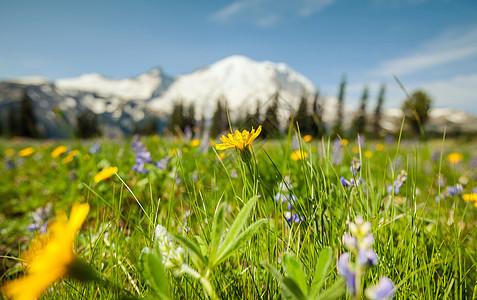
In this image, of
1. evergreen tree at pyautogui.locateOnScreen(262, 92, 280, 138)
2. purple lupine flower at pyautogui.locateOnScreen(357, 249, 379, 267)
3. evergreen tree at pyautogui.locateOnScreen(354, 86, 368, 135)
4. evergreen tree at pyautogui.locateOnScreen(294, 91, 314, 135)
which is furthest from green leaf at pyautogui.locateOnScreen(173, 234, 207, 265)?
evergreen tree at pyautogui.locateOnScreen(294, 91, 314, 135)

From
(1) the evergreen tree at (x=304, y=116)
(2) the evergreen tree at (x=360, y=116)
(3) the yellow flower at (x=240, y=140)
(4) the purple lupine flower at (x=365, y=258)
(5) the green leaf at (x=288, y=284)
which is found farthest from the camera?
(1) the evergreen tree at (x=304, y=116)

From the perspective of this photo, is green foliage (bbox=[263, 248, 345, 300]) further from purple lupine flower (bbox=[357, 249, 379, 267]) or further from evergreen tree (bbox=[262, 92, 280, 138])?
evergreen tree (bbox=[262, 92, 280, 138])

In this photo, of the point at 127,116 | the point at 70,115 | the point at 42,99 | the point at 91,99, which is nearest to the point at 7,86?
the point at 42,99

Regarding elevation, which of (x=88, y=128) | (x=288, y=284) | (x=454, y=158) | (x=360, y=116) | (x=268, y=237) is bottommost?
(x=88, y=128)

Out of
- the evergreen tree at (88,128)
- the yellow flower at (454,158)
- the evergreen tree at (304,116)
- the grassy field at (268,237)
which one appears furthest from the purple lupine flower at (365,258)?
the evergreen tree at (88,128)

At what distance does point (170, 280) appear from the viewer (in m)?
0.87

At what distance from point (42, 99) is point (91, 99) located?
1613 inches

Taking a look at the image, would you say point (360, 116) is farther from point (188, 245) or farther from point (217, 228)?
point (188, 245)

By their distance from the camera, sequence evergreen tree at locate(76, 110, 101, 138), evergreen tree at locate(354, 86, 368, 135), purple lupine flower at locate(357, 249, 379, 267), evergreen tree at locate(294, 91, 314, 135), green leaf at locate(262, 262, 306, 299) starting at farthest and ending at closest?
evergreen tree at locate(76, 110, 101, 138) → evergreen tree at locate(294, 91, 314, 135) → evergreen tree at locate(354, 86, 368, 135) → green leaf at locate(262, 262, 306, 299) → purple lupine flower at locate(357, 249, 379, 267)

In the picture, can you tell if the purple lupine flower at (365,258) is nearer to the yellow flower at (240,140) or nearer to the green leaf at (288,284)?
the green leaf at (288,284)

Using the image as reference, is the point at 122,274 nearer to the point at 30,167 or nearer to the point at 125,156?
the point at 125,156

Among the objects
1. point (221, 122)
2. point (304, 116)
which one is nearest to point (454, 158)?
point (304, 116)

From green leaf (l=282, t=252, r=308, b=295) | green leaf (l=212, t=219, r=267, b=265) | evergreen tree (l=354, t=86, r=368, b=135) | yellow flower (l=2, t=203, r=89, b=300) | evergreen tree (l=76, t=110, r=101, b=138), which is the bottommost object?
evergreen tree (l=76, t=110, r=101, b=138)

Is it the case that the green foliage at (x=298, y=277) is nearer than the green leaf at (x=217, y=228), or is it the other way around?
the green foliage at (x=298, y=277)
